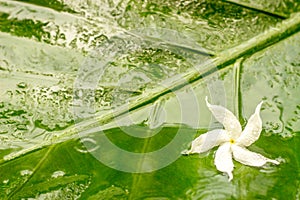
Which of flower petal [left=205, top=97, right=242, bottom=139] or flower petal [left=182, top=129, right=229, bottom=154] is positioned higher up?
flower petal [left=205, top=97, right=242, bottom=139]

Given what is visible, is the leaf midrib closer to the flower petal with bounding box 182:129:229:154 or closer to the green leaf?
the green leaf

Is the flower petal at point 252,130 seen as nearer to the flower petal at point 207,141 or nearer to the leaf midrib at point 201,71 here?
the flower petal at point 207,141

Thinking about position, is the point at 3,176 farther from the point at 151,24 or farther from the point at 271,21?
the point at 271,21

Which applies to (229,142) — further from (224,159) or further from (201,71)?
(201,71)

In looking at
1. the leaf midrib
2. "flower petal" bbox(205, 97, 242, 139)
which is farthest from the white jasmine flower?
the leaf midrib

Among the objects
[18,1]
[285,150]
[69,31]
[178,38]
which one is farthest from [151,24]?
[285,150]

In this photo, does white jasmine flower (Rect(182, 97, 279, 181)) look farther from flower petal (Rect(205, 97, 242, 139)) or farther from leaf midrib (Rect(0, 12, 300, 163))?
leaf midrib (Rect(0, 12, 300, 163))

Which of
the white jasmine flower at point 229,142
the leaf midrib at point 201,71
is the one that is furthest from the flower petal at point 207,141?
the leaf midrib at point 201,71
